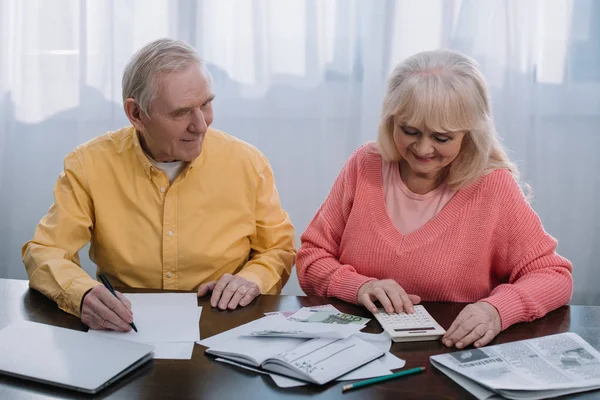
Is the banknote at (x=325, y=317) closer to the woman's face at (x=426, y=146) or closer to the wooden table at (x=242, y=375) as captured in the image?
the wooden table at (x=242, y=375)

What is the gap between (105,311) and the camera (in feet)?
5.53

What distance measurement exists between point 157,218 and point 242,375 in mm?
773

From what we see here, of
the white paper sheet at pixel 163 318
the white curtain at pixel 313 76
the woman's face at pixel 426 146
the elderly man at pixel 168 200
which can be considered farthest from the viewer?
the white curtain at pixel 313 76

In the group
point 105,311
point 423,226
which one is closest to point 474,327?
point 423,226

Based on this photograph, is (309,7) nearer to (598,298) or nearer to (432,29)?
(432,29)

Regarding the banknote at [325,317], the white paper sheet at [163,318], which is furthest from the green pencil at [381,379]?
the white paper sheet at [163,318]

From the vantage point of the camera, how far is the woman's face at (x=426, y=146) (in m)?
1.86

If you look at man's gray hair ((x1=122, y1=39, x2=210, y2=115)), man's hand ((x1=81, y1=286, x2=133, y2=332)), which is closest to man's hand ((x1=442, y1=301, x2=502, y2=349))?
man's hand ((x1=81, y1=286, x2=133, y2=332))

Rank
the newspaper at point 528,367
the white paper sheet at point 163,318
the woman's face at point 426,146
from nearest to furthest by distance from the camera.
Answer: the newspaper at point 528,367 < the white paper sheet at point 163,318 < the woman's face at point 426,146

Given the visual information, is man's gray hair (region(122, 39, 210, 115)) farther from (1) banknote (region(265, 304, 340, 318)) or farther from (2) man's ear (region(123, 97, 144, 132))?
(1) banknote (region(265, 304, 340, 318))

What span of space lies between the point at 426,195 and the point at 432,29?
4.27 feet

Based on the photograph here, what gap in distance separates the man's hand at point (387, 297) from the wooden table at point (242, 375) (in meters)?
0.03

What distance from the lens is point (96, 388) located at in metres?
1.36

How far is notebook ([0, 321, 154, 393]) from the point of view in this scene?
4.59ft
